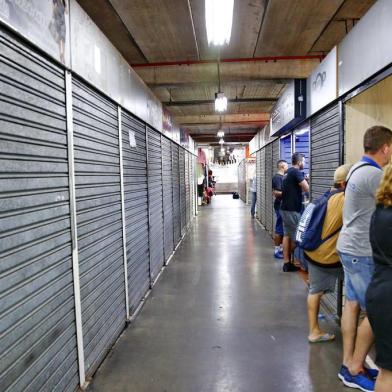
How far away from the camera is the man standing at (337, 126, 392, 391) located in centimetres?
219

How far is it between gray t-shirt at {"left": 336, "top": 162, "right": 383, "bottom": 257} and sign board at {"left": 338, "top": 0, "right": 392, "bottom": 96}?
76 cm

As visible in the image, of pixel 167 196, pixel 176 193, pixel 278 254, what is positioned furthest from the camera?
pixel 176 193

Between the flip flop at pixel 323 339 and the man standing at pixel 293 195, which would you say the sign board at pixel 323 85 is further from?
the flip flop at pixel 323 339

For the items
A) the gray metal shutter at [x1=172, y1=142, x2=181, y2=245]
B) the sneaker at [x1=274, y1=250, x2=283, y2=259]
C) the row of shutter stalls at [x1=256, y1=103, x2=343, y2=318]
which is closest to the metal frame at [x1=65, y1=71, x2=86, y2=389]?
the row of shutter stalls at [x1=256, y1=103, x2=343, y2=318]

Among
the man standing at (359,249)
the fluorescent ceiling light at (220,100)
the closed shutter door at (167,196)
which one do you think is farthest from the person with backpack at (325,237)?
the closed shutter door at (167,196)

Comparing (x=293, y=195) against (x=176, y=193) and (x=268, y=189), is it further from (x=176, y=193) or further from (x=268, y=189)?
(x=268, y=189)

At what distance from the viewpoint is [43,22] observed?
5.79 feet

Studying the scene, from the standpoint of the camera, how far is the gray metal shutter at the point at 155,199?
177 inches

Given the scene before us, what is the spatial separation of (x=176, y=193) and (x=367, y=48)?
4.97 m

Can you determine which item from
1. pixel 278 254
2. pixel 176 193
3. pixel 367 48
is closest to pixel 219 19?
pixel 367 48

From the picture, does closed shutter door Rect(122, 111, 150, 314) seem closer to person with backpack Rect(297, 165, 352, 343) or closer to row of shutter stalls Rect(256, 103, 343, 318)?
person with backpack Rect(297, 165, 352, 343)

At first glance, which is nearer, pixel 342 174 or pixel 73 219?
pixel 73 219

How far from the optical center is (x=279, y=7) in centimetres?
347

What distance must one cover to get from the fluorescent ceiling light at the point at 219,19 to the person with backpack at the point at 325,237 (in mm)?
1566
